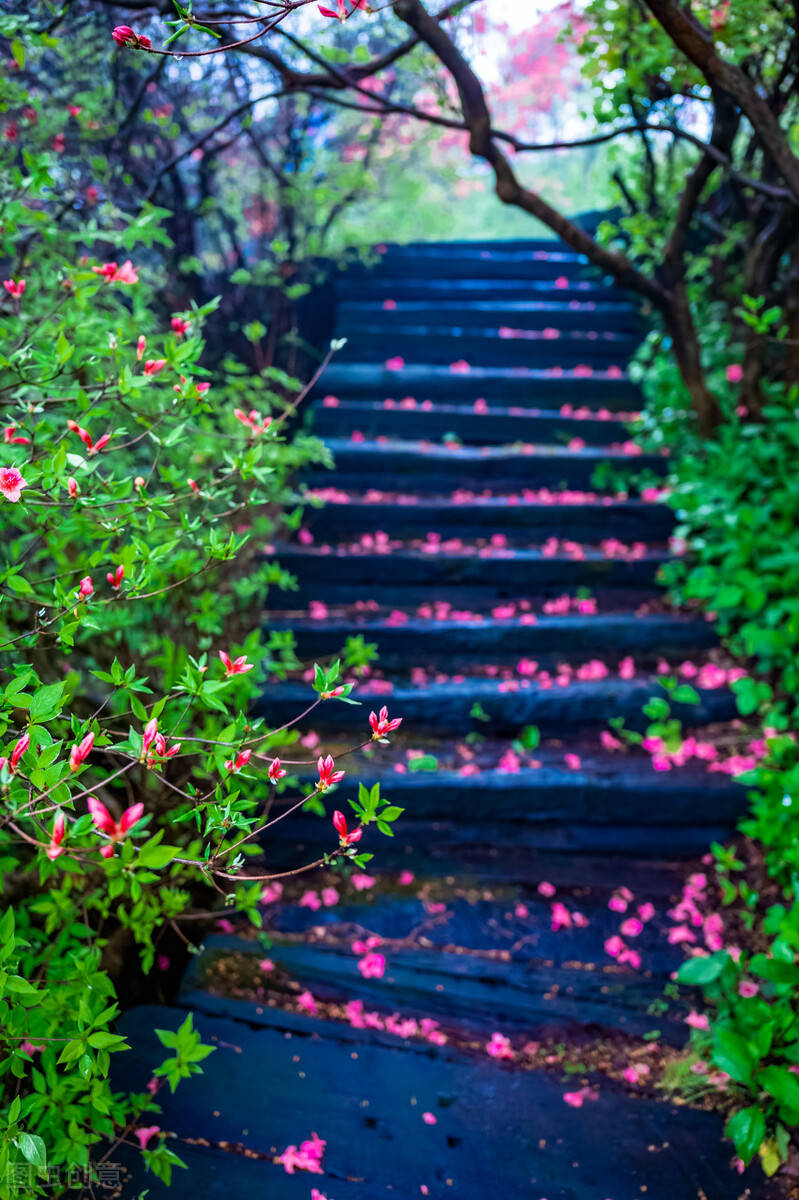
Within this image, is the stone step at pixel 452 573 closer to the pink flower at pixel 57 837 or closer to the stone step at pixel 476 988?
the stone step at pixel 476 988

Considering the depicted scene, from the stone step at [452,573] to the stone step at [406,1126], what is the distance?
2185 millimetres

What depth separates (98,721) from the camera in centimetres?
132

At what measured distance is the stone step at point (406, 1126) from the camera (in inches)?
69.4

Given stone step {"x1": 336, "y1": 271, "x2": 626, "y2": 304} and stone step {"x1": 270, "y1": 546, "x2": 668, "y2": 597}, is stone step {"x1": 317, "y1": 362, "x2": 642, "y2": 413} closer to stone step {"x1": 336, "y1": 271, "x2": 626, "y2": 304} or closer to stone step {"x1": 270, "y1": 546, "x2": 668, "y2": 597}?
stone step {"x1": 336, "y1": 271, "x2": 626, "y2": 304}

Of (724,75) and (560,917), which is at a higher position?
(724,75)

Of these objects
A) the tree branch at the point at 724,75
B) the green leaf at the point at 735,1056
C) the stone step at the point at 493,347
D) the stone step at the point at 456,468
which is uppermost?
the tree branch at the point at 724,75

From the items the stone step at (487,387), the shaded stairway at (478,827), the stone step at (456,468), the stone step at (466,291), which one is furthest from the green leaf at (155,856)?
the stone step at (466,291)

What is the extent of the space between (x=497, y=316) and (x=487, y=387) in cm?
87

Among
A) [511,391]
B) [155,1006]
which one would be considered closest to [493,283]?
[511,391]

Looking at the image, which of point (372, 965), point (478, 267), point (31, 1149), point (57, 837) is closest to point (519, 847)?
point (372, 965)

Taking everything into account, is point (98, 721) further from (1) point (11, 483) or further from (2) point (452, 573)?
(2) point (452, 573)

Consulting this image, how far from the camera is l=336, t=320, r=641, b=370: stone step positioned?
511 centimetres

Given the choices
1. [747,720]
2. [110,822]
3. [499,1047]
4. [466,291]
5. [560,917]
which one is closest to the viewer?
[110,822]

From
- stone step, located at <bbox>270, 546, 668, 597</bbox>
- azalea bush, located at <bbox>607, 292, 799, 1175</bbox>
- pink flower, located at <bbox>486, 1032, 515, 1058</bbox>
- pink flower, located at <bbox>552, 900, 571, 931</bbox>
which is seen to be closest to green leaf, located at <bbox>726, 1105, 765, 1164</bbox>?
azalea bush, located at <bbox>607, 292, 799, 1175</bbox>
